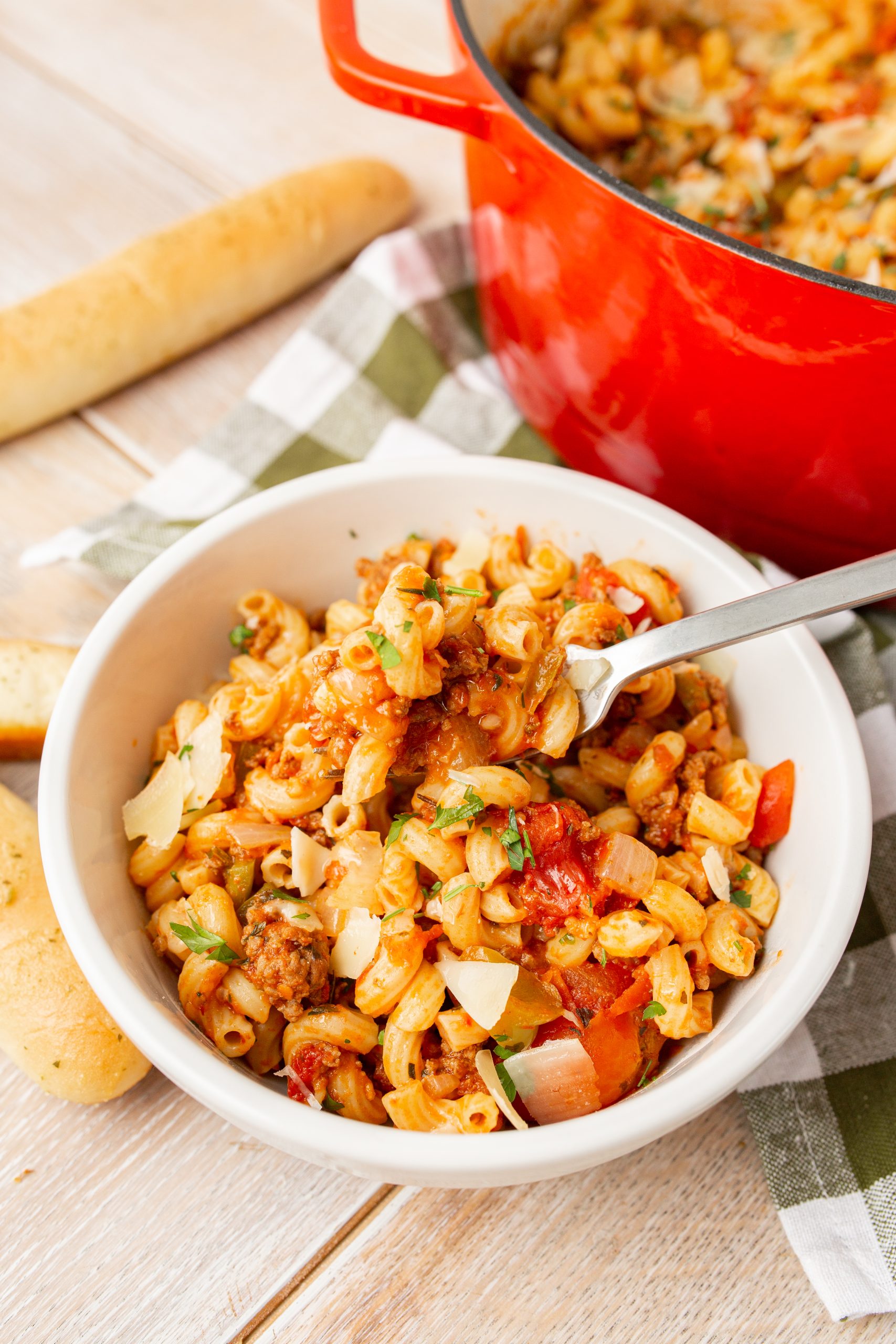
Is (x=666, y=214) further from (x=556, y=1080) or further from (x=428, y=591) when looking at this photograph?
(x=556, y=1080)

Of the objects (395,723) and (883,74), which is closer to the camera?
(395,723)

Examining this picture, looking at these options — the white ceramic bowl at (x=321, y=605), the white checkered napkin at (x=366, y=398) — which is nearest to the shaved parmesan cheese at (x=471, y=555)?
the white ceramic bowl at (x=321, y=605)

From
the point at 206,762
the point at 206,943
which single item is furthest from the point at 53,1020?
the point at 206,762

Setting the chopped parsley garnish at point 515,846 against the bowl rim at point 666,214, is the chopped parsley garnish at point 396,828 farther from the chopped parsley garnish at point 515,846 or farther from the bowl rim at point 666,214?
the bowl rim at point 666,214

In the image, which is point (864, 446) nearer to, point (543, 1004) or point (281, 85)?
point (543, 1004)

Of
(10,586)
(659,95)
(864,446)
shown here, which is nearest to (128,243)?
(10,586)

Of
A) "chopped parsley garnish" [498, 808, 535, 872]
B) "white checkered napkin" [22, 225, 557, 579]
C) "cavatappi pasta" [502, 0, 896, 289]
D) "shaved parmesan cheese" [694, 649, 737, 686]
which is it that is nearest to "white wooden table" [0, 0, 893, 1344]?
"chopped parsley garnish" [498, 808, 535, 872]
